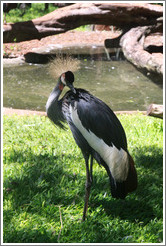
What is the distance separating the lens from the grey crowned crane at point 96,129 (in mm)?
2525

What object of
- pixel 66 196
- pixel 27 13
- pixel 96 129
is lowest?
pixel 66 196

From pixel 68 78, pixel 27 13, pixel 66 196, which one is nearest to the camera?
pixel 68 78

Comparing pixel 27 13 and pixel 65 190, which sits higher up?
pixel 27 13

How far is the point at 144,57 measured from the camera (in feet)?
25.2

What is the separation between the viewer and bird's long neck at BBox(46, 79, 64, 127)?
2621 mm

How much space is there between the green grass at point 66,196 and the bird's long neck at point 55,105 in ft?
2.78

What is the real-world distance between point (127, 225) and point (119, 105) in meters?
3.66

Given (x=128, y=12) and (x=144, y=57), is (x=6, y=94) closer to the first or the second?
(x=144, y=57)

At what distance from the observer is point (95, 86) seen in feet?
23.6

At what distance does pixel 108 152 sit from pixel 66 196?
2.76 feet

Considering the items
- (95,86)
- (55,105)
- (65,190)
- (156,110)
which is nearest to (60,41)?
(95,86)

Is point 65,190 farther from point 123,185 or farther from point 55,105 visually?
point 55,105

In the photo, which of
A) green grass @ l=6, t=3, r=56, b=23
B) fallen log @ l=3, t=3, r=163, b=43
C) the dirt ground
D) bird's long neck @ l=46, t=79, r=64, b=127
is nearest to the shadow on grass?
bird's long neck @ l=46, t=79, r=64, b=127

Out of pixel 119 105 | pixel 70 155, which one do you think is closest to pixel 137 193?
pixel 70 155
